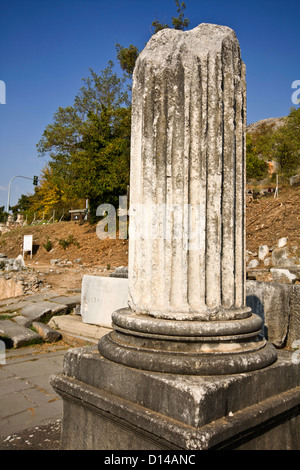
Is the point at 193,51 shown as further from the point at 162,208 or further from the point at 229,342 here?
the point at 229,342

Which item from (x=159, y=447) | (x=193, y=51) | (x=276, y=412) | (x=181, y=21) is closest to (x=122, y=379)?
(x=159, y=447)

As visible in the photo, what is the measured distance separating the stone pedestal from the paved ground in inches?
20.0

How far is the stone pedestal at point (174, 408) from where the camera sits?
1.74 metres

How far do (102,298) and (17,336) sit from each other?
63.7 inches

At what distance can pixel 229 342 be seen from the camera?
7.09 ft

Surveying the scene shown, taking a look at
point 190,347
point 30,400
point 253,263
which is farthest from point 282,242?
point 190,347

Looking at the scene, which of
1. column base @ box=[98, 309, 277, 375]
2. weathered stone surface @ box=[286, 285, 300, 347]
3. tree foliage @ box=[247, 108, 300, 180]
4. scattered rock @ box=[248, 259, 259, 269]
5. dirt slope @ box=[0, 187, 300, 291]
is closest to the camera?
column base @ box=[98, 309, 277, 375]

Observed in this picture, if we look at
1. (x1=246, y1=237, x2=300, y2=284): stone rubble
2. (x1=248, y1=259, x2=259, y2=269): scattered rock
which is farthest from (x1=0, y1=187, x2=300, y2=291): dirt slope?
(x1=248, y1=259, x2=259, y2=269): scattered rock

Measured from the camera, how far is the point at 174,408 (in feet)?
5.90

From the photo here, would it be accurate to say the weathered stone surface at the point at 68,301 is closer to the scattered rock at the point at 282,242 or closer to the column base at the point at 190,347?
the scattered rock at the point at 282,242

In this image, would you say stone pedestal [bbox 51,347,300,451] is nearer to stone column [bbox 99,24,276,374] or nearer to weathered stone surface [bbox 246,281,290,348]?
stone column [bbox 99,24,276,374]

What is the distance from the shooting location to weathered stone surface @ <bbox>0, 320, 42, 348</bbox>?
6.31m

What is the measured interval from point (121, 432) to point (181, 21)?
2481 centimetres

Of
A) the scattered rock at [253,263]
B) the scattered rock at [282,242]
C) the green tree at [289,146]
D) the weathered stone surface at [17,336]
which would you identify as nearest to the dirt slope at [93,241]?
the scattered rock at [282,242]
